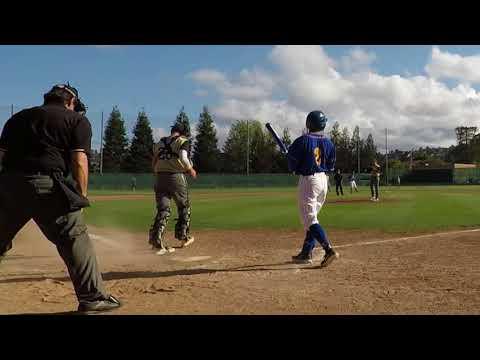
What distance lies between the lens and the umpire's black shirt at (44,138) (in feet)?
12.2

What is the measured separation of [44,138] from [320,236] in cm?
349

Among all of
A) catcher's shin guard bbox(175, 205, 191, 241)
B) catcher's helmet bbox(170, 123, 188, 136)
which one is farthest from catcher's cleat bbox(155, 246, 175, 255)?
catcher's helmet bbox(170, 123, 188, 136)

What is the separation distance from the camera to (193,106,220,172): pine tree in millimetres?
63406

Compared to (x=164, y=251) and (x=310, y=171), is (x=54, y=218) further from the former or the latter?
(x=164, y=251)

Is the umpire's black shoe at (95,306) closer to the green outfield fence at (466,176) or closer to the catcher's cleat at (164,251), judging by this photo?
the catcher's cleat at (164,251)

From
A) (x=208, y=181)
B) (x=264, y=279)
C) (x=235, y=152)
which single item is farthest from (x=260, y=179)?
(x=264, y=279)

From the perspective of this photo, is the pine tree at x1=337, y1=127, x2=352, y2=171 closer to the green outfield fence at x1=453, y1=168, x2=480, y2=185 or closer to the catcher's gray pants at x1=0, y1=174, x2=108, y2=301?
the green outfield fence at x1=453, y1=168, x2=480, y2=185

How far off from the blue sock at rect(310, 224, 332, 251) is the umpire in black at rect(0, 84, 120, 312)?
2.85 m

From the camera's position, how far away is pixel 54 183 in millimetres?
3723

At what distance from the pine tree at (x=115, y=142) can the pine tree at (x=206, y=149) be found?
32.6 ft

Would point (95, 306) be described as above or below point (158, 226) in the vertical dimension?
below

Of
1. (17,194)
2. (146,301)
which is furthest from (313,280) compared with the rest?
(17,194)
